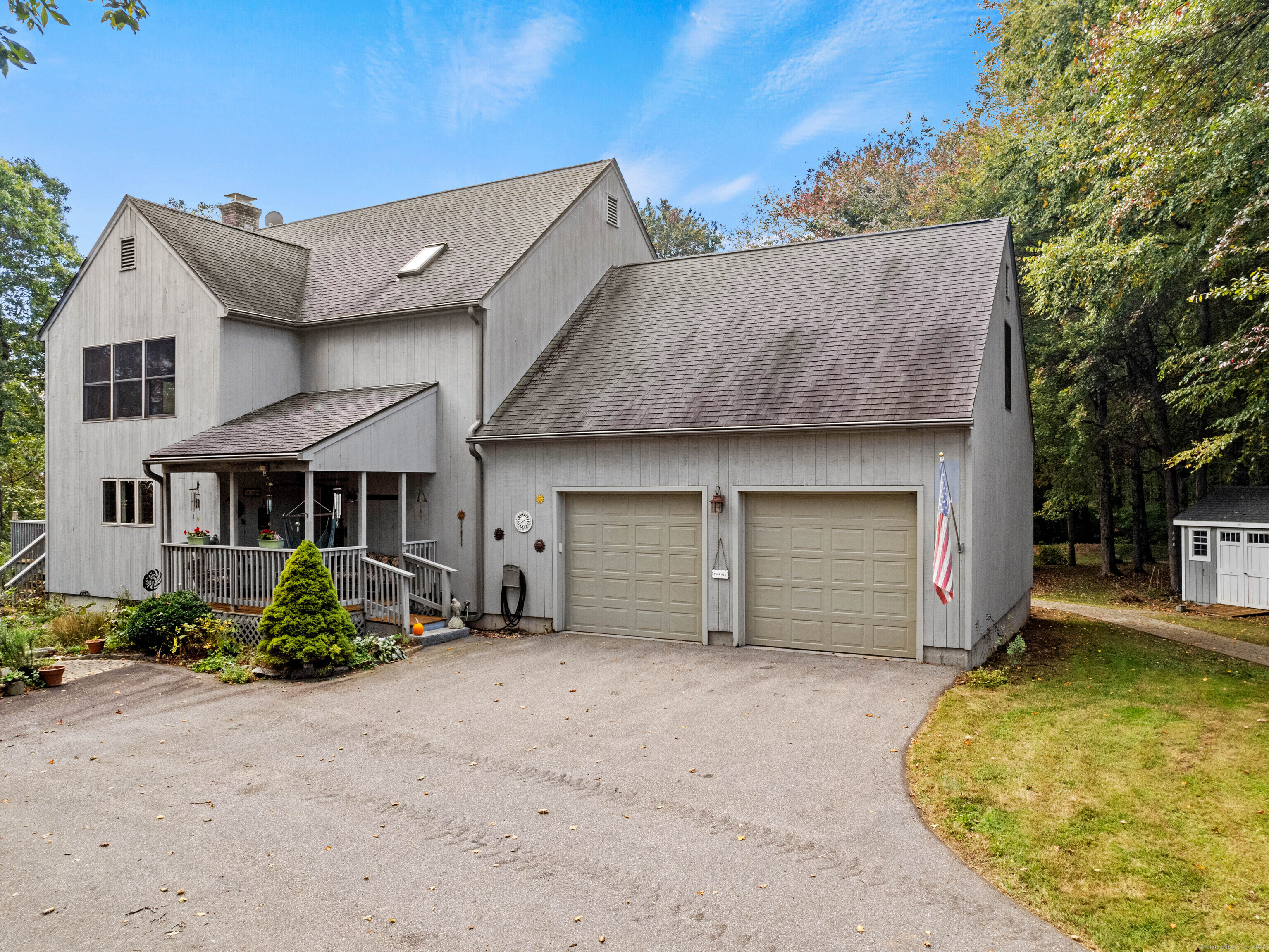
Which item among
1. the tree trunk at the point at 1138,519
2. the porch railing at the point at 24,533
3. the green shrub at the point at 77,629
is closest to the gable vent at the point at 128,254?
the green shrub at the point at 77,629

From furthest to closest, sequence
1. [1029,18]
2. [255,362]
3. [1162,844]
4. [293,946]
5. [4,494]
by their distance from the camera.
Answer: [4,494], [1029,18], [255,362], [1162,844], [293,946]

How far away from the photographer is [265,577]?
1134 cm

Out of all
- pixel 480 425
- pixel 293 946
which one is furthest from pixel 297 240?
pixel 293 946

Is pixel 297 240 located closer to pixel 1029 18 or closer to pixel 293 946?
pixel 293 946

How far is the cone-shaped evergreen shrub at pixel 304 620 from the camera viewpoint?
9477mm

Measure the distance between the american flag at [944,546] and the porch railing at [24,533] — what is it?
18216 millimetres

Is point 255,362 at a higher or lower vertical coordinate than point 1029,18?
lower

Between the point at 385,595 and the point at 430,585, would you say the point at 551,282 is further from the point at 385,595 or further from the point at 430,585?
the point at 385,595

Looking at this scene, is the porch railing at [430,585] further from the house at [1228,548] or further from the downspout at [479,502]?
the house at [1228,548]

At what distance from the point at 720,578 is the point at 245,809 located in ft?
22.4

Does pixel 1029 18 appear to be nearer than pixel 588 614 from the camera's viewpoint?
No

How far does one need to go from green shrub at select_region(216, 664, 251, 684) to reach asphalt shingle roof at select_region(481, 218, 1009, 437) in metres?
4.83

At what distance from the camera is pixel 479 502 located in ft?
41.5

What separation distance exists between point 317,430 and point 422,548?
8.50 feet
